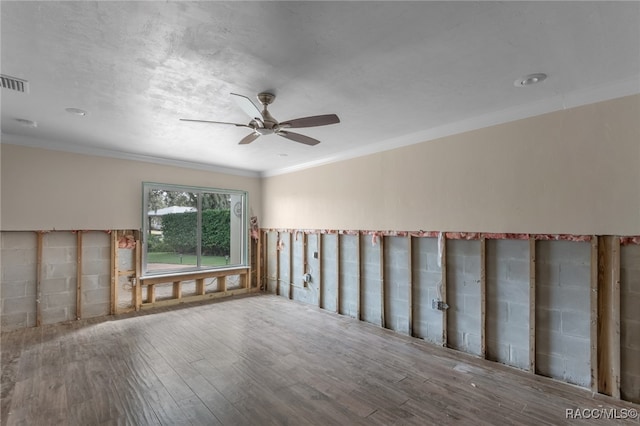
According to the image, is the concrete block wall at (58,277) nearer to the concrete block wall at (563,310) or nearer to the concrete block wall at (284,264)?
the concrete block wall at (284,264)

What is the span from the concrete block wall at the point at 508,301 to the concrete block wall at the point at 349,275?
200 centimetres

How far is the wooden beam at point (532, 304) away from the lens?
3.08 metres

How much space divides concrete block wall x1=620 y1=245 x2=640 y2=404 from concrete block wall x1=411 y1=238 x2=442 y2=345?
1.68 m

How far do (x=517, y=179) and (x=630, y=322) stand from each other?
1594 millimetres

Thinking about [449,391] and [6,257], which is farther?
[6,257]

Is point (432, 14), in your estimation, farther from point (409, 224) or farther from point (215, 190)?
point (215, 190)

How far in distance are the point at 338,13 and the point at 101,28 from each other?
1550 mm

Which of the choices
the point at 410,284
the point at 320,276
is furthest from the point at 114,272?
the point at 410,284

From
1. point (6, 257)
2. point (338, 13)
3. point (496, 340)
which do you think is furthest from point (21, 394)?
point (496, 340)

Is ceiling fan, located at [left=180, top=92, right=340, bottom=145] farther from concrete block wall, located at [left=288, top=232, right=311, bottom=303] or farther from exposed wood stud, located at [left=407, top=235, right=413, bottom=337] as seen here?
concrete block wall, located at [left=288, top=232, right=311, bottom=303]

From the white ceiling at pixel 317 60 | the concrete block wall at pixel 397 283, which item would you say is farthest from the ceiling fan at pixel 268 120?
the concrete block wall at pixel 397 283

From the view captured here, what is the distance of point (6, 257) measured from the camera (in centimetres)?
425

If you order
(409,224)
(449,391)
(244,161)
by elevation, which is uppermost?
(244,161)

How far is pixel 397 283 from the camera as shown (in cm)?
437
